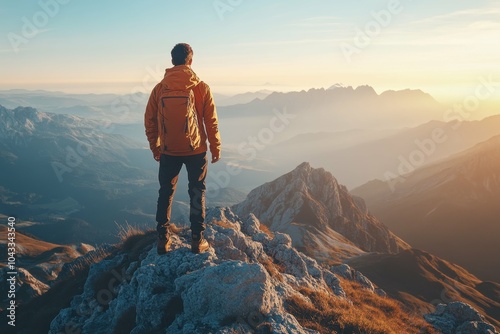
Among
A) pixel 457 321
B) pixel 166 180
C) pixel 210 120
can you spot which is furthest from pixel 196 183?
pixel 457 321

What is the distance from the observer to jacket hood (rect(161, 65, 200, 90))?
36.0 ft

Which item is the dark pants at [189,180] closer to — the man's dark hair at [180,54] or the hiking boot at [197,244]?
the hiking boot at [197,244]

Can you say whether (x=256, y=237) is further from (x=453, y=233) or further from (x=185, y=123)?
(x=453, y=233)

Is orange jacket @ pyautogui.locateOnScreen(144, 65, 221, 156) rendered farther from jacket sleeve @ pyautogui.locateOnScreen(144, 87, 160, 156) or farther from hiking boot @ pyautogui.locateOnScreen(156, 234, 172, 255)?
hiking boot @ pyautogui.locateOnScreen(156, 234, 172, 255)

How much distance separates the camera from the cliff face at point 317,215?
102 metres

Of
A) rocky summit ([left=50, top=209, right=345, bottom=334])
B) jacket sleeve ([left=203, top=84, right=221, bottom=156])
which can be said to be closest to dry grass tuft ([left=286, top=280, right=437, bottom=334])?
rocky summit ([left=50, top=209, right=345, bottom=334])

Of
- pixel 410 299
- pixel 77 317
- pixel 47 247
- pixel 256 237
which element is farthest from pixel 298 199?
pixel 77 317

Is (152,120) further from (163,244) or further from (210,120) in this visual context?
(163,244)

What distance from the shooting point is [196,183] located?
39.3 feet

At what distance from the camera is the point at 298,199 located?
116 m

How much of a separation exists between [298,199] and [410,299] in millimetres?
53498

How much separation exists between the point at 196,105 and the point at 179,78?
1057 mm

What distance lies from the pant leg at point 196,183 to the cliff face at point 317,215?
282 ft

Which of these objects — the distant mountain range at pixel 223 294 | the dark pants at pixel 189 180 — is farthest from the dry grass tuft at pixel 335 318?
the dark pants at pixel 189 180
